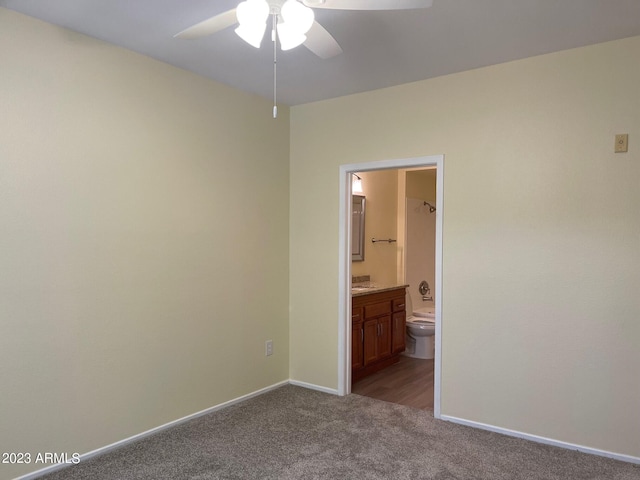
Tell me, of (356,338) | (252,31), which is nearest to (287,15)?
(252,31)

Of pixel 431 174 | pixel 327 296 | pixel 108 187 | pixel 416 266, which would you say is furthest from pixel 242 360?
pixel 431 174

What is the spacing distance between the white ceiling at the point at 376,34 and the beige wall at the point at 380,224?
1885 millimetres

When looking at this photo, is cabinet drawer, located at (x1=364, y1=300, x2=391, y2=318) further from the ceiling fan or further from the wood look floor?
the ceiling fan

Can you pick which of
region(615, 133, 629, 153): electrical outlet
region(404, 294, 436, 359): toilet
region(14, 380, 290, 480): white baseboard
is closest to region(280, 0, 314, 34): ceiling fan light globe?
region(615, 133, 629, 153): electrical outlet

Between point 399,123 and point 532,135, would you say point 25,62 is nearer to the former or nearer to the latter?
point 399,123

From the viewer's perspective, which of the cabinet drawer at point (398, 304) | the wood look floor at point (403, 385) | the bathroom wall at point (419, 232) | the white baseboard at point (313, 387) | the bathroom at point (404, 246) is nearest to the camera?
the wood look floor at point (403, 385)

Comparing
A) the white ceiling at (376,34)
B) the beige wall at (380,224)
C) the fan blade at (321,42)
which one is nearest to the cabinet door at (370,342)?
the beige wall at (380,224)

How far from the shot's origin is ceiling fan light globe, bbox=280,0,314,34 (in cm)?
166

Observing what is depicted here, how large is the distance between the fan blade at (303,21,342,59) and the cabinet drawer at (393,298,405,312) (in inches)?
122

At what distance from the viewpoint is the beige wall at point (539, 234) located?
2.67 meters

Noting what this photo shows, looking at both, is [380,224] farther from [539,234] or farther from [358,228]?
[539,234]

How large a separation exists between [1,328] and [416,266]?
174 inches

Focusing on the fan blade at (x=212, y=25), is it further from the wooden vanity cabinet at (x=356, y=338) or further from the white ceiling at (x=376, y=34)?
→ the wooden vanity cabinet at (x=356, y=338)

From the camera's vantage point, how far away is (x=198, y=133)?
3277mm
